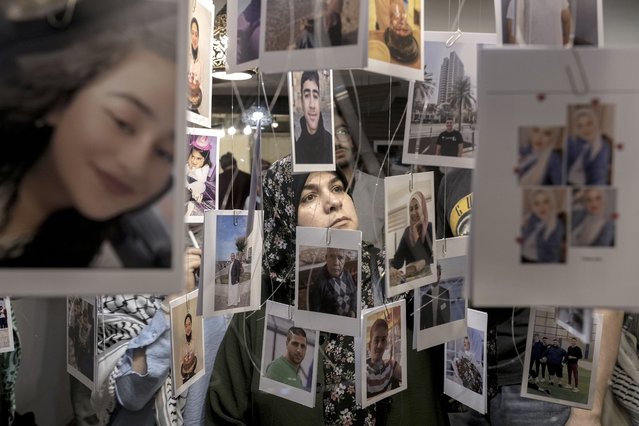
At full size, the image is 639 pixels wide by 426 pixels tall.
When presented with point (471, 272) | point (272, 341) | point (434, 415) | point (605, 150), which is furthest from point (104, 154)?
point (434, 415)

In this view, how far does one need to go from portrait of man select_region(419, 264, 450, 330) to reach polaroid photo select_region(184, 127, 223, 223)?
0.48 m

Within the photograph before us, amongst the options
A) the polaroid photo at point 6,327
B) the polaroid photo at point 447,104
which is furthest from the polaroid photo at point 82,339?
the polaroid photo at point 447,104

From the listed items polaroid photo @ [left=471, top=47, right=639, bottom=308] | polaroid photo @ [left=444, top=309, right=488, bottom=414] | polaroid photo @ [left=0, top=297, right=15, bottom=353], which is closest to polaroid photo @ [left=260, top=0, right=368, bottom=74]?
polaroid photo @ [left=471, top=47, right=639, bottom=308]

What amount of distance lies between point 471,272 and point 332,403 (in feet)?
3.34

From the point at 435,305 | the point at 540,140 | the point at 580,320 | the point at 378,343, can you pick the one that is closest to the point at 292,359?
the point at 378,343

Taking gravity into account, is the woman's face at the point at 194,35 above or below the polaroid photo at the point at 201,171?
above

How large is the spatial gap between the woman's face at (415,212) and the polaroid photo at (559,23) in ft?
1.12

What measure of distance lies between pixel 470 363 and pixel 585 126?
78 centimetres

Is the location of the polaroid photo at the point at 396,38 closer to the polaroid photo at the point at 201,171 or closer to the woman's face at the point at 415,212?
the woman's face at the point at 415,212

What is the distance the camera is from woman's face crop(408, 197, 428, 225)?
117cm

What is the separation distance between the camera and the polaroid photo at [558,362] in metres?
1.17

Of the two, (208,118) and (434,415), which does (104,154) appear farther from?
(434,415)

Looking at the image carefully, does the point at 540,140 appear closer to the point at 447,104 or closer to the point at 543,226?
the point at 543,226

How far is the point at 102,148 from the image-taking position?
61cm
